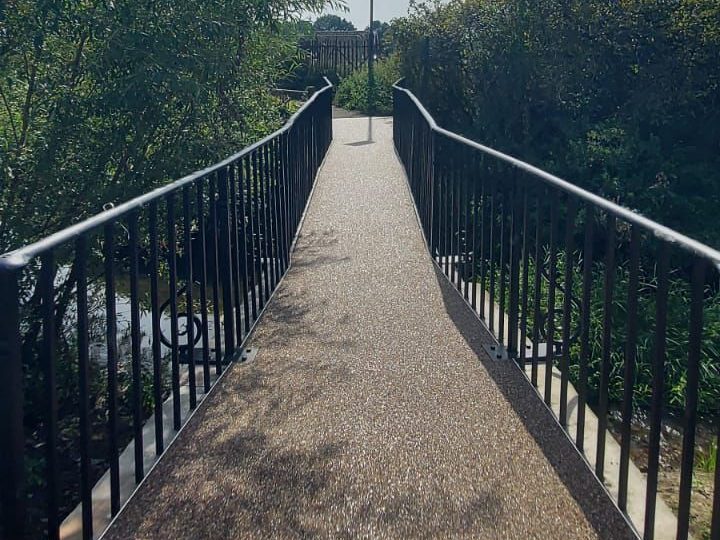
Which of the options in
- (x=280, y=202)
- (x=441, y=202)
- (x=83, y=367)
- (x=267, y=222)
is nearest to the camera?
(x=83, y=367)

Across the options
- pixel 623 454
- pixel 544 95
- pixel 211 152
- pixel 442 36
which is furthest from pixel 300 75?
pixel 623 454

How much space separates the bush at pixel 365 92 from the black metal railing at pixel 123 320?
57.4ft

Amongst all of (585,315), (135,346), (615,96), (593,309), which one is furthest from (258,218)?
(615,96)

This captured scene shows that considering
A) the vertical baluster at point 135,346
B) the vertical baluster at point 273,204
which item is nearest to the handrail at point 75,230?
the vertical baluster at point 135,346

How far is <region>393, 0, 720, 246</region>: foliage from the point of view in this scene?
1144cm

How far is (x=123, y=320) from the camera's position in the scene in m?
8.21

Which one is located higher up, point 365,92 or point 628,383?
point 365,92

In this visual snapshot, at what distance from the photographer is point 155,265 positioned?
3.99 m

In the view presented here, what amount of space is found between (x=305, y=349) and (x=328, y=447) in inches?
58.3

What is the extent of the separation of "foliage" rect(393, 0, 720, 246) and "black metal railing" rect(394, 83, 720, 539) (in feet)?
3.47

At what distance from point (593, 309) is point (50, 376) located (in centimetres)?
655

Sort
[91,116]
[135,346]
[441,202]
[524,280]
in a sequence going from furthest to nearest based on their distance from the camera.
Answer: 1. [441,202]
2. [91,116]
3. [524,280]
4. [135,346]

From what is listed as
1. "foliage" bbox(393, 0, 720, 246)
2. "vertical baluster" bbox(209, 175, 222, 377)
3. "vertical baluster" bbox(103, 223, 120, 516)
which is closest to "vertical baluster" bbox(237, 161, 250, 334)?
"vertical baluster" bbox(209, 175, 222, 377)

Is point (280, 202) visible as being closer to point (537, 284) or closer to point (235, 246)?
point (235, 246)
